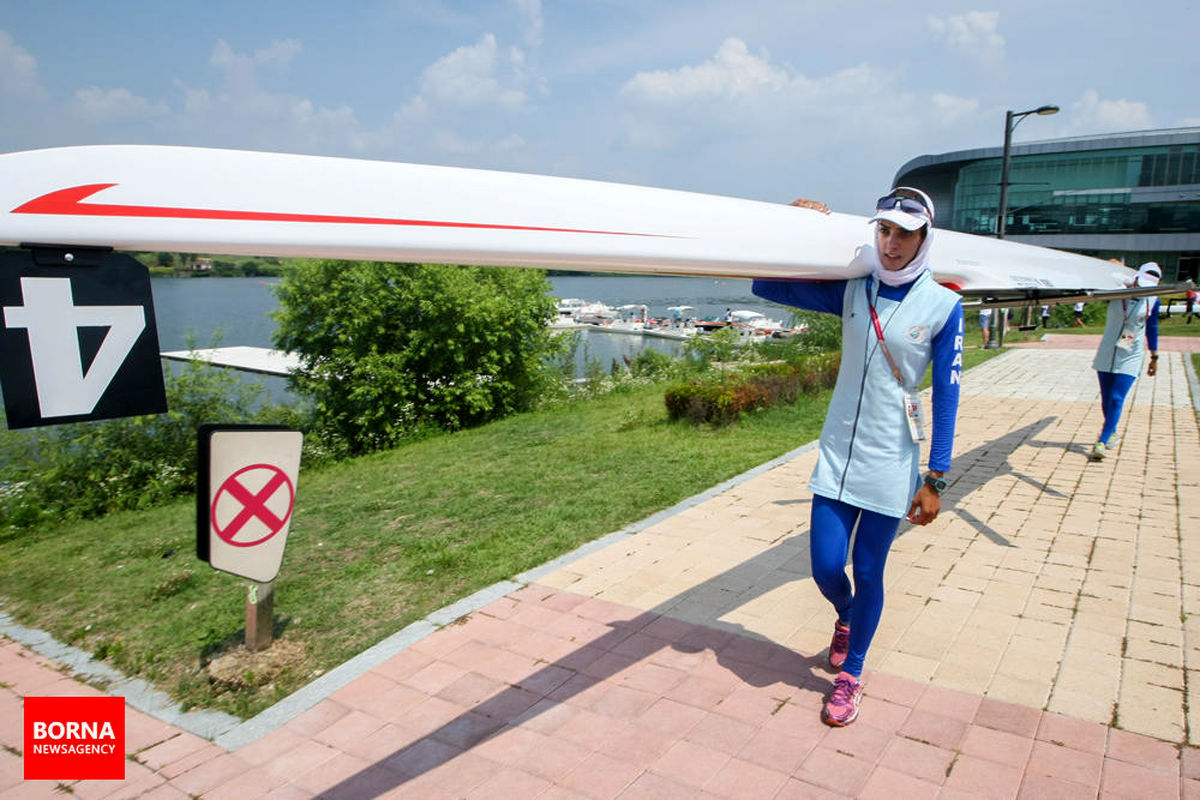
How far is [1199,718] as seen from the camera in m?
3.16

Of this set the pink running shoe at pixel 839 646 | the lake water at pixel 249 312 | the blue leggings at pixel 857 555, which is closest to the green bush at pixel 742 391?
the lake water at pixel 249 312

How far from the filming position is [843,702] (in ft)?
10.5

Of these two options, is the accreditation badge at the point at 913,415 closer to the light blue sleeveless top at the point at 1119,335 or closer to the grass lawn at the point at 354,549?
the grass lawn at the point at 354,549

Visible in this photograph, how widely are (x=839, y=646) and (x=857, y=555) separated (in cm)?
68

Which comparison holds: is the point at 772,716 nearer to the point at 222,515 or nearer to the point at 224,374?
the point at 222,515

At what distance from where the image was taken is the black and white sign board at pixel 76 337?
176 centimetres

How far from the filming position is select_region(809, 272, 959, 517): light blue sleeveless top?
3.04 m

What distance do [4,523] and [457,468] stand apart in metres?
4.97

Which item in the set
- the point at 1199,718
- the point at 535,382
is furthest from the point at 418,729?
the point at 535,382

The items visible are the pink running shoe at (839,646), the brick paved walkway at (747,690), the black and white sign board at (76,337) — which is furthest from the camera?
the pink running shoe at (839,646)

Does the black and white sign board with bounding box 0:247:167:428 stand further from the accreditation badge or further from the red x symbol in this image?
the accreditation badge

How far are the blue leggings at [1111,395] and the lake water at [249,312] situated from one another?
13.0 feet

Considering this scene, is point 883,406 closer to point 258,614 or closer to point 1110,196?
point 258,614

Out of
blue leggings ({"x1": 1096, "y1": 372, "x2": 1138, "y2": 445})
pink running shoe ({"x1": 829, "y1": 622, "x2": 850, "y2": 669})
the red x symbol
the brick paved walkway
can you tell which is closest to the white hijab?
pink running shoe ({"x1": 829, "y1": 622, "x2": 850, "y2": 669})
